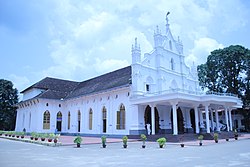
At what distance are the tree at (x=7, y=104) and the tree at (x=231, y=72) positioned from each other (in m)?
38.1

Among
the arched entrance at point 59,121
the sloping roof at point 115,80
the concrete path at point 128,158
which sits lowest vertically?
the concrete path at point 128,158

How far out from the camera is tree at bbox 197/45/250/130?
3697 cm

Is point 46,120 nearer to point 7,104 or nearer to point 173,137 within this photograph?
point 7,104

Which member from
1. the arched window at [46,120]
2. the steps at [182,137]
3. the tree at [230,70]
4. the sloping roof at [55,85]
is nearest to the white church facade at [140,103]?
the arched window at [46,120]

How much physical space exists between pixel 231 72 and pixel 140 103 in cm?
2191

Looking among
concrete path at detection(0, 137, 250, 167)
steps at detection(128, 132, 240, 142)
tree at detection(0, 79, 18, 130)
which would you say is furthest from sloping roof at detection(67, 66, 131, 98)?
tree at detection(0, 79, 18, 130)

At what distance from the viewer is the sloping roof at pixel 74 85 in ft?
100

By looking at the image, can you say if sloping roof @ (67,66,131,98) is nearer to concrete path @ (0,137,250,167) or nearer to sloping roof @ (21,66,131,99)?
sloping roof @ (21,66,131,99)

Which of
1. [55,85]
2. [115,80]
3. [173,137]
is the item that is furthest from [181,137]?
[55,85]

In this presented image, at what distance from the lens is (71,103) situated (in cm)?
3559

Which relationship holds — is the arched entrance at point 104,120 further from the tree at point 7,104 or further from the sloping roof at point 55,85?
the tree at point 7,104

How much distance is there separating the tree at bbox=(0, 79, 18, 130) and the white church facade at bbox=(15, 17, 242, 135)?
9.15m

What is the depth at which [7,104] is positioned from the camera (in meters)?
46.1

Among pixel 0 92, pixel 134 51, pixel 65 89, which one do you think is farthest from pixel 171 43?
pixel 0 92
